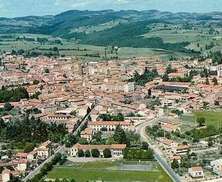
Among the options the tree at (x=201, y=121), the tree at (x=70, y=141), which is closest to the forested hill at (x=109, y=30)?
the tree at (x=201, y=121)

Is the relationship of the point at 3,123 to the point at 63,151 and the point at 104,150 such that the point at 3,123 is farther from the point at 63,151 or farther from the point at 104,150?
the point at 104,150

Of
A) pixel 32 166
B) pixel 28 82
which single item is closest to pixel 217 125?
pixel 32 166

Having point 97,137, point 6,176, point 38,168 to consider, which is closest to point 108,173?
point 38,168

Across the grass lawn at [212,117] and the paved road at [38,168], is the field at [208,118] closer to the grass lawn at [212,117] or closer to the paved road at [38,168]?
the grass lawn at [212,117]

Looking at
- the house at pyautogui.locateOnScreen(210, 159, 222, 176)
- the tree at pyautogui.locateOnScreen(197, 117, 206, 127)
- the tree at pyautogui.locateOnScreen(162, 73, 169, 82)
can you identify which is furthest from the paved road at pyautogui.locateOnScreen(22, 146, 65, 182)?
the tree at pyautogui.locateOnScreen(162, 73, 169, 82)

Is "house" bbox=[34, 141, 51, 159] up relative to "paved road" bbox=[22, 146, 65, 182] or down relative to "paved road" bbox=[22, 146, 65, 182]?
up

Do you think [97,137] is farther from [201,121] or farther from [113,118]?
[201,121]

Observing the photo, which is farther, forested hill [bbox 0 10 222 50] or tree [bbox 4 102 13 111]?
forested hill [bbox 0 10 222 50]

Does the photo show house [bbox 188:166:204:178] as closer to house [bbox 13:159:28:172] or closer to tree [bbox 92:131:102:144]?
tree [bbox 92:131:102:144]
